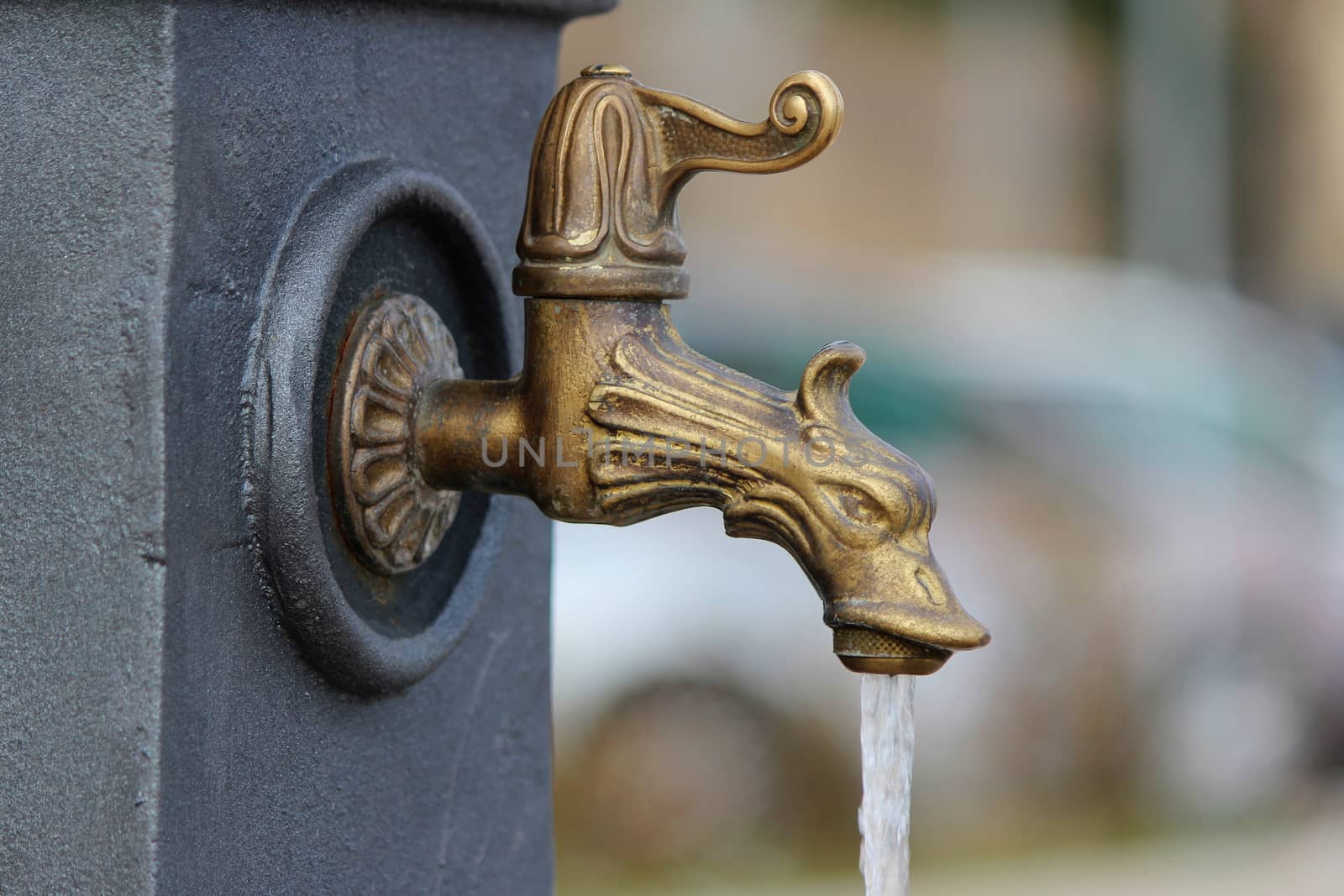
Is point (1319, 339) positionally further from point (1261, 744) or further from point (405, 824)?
point (405, 824)

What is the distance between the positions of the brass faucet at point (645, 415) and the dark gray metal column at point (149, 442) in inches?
3.6

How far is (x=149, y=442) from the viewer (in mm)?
797

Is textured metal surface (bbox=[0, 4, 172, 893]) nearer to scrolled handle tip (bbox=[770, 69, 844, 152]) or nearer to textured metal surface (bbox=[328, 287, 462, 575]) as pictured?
textured metal surface (bbox=[328, 287, 462, 575])

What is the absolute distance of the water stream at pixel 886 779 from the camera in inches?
35.8

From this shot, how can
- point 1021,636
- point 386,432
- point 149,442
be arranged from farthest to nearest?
point 1021,636, point 386,432, point 149,442

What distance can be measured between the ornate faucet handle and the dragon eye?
0.54ft

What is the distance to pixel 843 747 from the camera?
155 inches

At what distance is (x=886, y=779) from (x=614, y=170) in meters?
0.40

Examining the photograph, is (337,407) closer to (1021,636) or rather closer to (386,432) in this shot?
(386,432)

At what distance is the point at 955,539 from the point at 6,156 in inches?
137

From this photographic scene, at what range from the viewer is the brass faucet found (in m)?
0.86

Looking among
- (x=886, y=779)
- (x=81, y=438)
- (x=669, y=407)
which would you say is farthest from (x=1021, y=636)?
(x=81, y=438)

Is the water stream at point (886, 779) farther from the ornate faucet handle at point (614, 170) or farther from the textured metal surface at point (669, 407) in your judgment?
the ornate faucet handle at point (614, 170)

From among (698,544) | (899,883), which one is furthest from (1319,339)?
(899,883)
